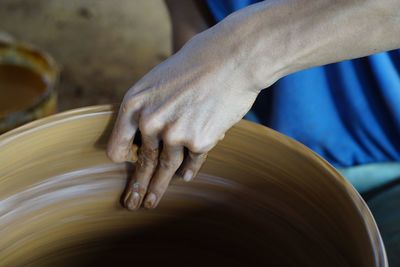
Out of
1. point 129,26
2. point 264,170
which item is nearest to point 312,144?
point 264,170

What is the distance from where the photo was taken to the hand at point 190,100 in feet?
2.15

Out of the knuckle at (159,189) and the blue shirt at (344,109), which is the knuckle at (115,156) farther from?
the blue shirt at (344,109)

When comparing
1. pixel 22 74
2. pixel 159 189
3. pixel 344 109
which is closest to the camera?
pixel 159 189

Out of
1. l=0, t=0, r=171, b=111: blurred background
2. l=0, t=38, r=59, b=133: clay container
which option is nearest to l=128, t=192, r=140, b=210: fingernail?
l=0, t=38, r=59, b=133: clay container

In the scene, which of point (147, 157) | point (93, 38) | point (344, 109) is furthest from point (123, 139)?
point (93, 38)

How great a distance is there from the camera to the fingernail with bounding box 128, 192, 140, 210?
2.55 ft

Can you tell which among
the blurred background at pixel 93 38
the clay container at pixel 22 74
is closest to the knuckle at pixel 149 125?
the clay container at pixel 22 74

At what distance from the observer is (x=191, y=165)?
2.42 ft

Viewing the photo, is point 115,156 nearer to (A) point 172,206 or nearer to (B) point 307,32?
(A) point 172,206

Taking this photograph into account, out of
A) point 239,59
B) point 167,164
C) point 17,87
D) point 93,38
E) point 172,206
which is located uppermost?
point 239,59

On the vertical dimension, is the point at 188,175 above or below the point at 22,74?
above

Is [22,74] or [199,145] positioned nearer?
[199,145]

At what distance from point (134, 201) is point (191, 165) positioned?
101 millimetres

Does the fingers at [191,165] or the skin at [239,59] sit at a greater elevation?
the skin at [239,59]
